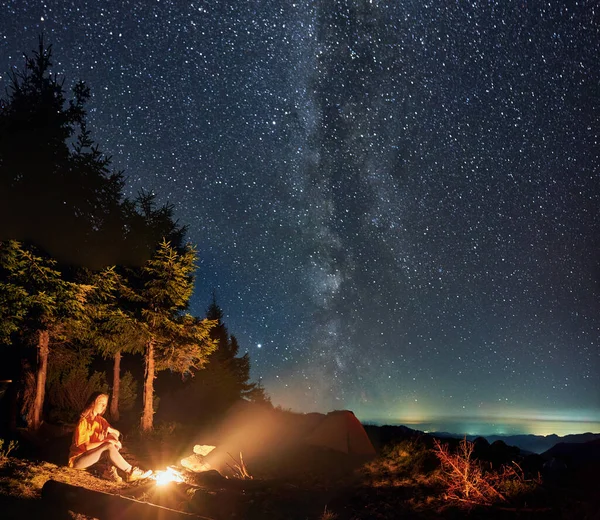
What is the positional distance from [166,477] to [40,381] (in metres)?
7.57

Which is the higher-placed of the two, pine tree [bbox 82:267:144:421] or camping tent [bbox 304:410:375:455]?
pine tree [bbox 82:267:144:421]

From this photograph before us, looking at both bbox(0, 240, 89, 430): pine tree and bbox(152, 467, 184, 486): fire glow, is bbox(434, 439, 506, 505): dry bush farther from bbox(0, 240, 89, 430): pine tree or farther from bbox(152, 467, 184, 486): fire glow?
bbox(0, 240, 89, 430): pine tree

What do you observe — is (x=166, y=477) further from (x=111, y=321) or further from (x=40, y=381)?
(x=111, y=321)

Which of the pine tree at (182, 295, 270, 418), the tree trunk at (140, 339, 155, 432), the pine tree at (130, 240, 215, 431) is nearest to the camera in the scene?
the tree trunk at (140, 339, 155, 432)

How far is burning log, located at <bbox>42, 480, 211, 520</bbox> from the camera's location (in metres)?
6.20

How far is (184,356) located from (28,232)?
26.2 feet

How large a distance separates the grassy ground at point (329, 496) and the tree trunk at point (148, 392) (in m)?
5.83

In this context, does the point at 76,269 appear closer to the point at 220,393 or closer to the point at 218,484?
the point at 218,484

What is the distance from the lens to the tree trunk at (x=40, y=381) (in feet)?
44.6

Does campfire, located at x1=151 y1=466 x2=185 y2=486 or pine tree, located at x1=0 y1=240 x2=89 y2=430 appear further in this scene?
pine tree, located at x1=0 y1=240 x2=89 y2=430

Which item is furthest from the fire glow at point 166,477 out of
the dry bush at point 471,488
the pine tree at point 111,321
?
the pine tree at point 111,321

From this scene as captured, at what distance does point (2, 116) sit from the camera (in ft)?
46.9

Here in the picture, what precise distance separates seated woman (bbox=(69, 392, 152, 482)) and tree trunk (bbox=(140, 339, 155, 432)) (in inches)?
343

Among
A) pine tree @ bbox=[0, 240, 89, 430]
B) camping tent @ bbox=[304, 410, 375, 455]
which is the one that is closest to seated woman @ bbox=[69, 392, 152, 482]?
pine tree @ bbox=[0, 240, 89, 430]
